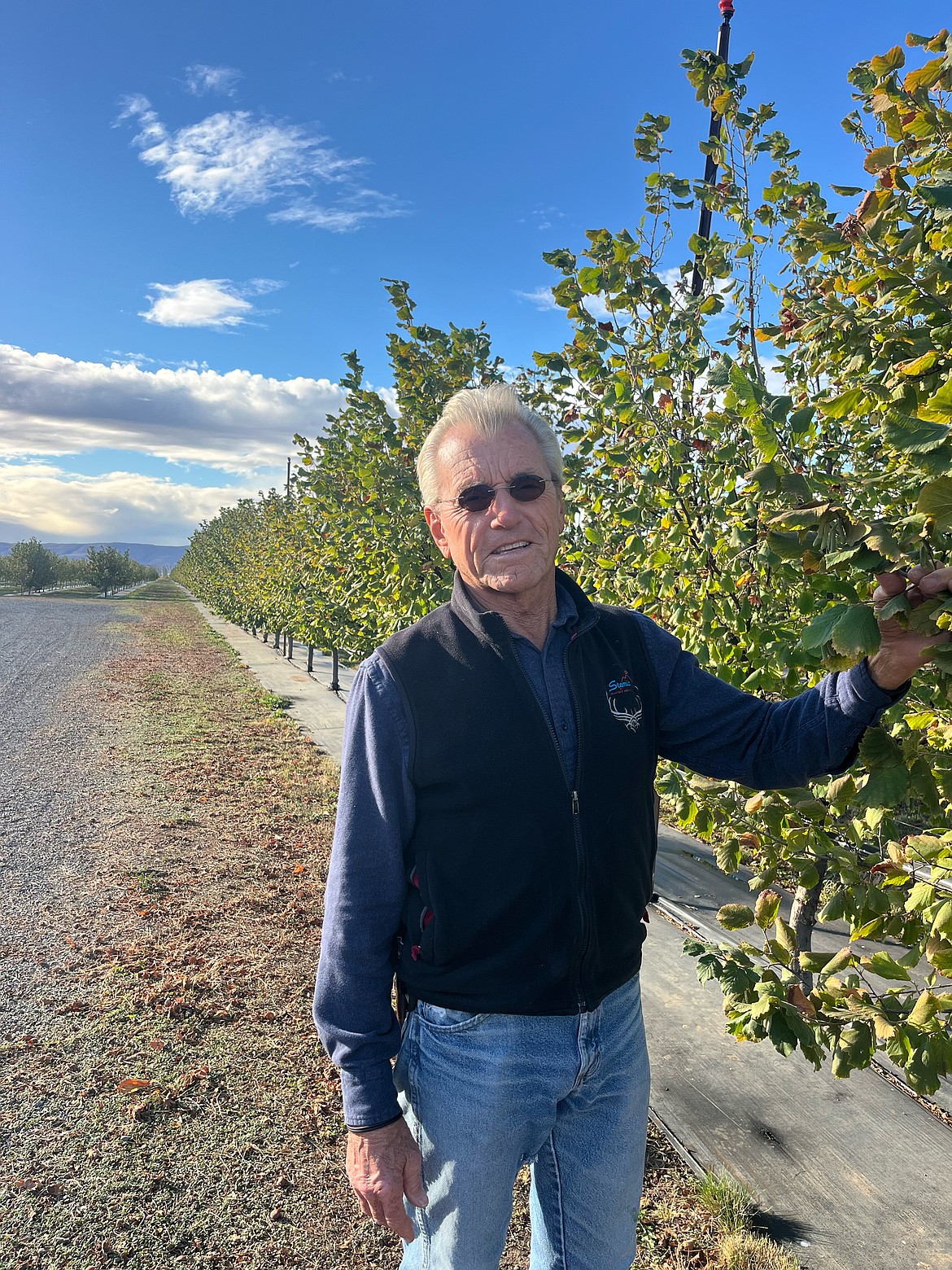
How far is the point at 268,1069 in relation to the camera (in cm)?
367

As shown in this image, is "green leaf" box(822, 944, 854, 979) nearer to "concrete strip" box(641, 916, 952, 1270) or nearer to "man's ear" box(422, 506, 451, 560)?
"man's ear" box(422, 506, 451, 560)

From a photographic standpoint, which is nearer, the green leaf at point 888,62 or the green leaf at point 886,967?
the green leaf at point 886,967

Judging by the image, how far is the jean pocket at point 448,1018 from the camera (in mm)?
1647

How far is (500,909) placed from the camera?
1604 mm

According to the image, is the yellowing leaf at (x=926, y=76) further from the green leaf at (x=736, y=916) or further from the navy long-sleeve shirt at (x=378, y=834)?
the green leaf at (x=736, y=916)

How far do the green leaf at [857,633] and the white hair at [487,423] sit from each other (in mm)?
823

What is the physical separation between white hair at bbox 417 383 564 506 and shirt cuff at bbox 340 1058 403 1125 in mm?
1251

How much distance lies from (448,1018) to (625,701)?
75cm

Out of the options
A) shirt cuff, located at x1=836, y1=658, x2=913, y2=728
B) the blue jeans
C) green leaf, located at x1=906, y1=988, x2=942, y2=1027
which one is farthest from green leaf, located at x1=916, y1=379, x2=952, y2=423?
the blue jeans

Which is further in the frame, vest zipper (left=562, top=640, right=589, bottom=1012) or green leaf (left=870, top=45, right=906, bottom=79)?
green leaf (left=870, top=45, right=906, bottom=79)

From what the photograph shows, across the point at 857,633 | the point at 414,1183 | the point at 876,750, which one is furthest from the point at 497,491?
the point at 414,1183

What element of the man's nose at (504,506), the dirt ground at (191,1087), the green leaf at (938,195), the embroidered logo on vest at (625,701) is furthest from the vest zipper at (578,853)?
the dirt ground at (191,1087)

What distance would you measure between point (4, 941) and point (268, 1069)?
2.27 meters

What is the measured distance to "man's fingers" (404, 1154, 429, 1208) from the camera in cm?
169
